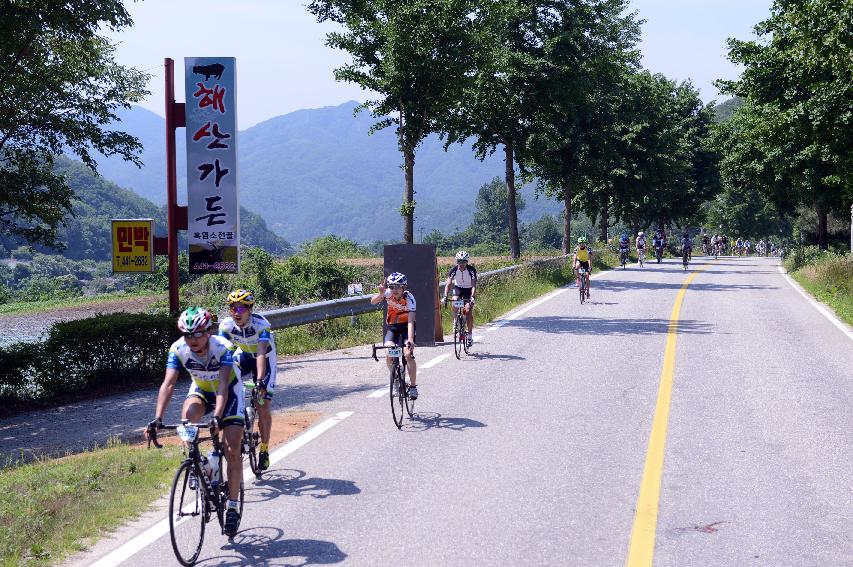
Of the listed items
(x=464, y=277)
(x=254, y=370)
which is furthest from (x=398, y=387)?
(x=464, y=277)

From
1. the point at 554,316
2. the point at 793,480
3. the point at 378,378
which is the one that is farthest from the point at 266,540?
the point at 554,316

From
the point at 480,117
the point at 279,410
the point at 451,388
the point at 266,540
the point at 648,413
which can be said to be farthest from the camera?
the point at 480,117

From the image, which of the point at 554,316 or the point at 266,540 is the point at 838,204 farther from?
the point at 266,540

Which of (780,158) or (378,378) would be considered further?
(780,158)

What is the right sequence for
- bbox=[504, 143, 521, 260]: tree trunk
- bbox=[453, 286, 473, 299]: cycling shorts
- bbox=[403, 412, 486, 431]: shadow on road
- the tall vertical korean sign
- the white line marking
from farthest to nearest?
bbox=[504, 143, 521, 260]: tree trunk → bbox=[453, 286, 473, 299]: cycling shorts → the tall vertical korean sign → the white line marking → bbox=[403, 412, 486, 431]: shadow on road

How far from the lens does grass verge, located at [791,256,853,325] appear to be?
22.6 m

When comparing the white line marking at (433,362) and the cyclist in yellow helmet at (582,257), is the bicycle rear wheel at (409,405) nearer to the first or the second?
the white line marking at (433,362)

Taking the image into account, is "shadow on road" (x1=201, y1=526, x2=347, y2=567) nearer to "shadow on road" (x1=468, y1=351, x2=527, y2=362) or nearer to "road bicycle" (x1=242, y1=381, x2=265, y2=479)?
"road bicycle" (x1=242, y1=381, x2=265, y2=479)

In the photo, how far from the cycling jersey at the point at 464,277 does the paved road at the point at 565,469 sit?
1454 mm

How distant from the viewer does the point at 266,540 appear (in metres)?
6.06

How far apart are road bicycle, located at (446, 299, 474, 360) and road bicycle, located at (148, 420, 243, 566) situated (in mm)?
9167

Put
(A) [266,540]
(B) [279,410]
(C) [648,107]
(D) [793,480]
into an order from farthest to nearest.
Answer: (C) [648,107] < (B) [279,410] < (D) [793,480] < (A) [266,540]

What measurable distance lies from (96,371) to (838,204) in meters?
36.6

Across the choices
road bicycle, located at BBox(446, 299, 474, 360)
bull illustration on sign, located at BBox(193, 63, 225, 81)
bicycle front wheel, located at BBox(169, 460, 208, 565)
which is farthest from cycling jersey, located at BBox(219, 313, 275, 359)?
bull illustration on sign, located at BBox(193, 63, 225, 81)
